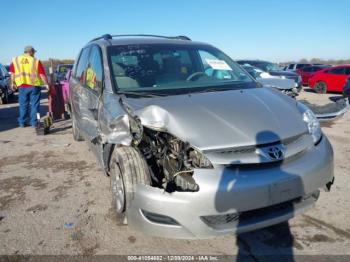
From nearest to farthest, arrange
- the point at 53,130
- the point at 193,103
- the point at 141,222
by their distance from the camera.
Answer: the point at 141,222
the point at 193,103
the point at 53,130

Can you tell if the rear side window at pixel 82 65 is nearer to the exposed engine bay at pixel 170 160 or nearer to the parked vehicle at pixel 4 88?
the exposed engine bay at pixel 170 160

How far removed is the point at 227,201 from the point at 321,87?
1589cm

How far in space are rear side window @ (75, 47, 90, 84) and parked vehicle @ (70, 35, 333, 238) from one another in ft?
4.32

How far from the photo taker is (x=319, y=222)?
3.20 meters

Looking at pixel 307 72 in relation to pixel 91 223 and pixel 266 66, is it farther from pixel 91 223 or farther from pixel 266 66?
pixel 91 223

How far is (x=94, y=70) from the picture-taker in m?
4.25

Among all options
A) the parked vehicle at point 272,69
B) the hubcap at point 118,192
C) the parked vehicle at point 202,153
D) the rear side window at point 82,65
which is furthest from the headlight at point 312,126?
the parked vehicle at point 272,69

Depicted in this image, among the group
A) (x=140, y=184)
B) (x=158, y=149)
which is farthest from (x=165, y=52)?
(x=140, y=184)

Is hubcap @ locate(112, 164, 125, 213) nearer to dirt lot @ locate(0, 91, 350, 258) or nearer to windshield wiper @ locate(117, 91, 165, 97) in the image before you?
dirt lot @ locate(0, 91, 350, 258)

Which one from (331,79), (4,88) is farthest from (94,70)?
(331,79)

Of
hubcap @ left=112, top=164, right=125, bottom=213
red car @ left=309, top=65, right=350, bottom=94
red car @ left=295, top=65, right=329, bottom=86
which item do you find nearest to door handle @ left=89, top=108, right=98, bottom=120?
hubcap @ left=112, top=164, right=125, bottom=213

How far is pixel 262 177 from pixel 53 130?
6.47 metres

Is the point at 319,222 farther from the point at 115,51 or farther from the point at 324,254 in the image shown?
the point at 115,51

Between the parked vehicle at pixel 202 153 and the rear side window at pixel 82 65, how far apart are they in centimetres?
132
